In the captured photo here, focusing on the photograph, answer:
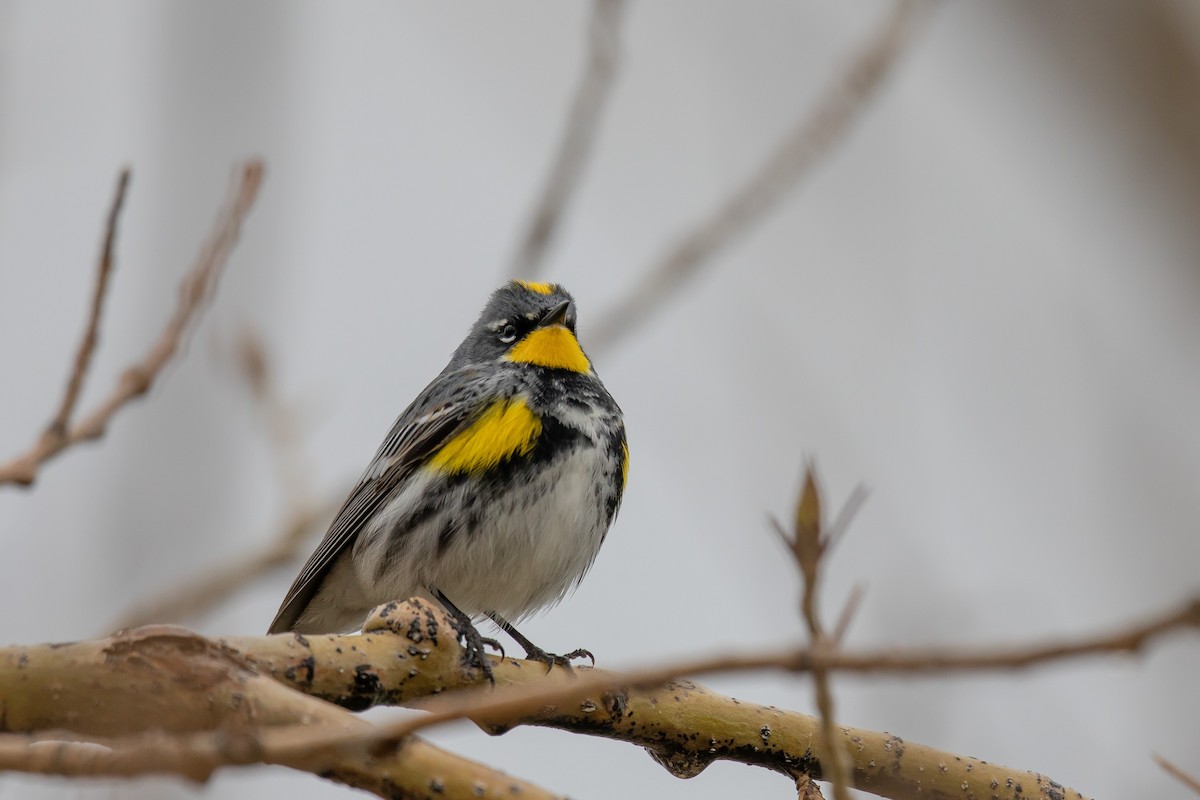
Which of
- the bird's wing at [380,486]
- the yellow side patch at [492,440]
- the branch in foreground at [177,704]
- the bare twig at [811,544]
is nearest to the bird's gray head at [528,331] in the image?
the bird's wing at [380,486]

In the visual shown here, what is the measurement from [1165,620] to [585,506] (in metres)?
4.50

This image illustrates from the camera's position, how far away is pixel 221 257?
406 centimetres

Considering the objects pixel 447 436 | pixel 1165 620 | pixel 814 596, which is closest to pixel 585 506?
pixel 447 436

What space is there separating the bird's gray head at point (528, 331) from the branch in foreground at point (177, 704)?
3833 millimetres

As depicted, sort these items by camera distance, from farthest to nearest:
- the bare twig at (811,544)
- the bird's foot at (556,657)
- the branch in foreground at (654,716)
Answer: the bird's foot at (556,657)
the branch in foreground at (654,716)
the bare twig at (811,544)

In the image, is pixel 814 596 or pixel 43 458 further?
pixel 43 458

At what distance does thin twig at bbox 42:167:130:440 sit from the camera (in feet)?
11.9

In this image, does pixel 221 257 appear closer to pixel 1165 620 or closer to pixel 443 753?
pixel 443 753

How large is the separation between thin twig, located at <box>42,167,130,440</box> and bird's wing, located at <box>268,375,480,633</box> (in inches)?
110

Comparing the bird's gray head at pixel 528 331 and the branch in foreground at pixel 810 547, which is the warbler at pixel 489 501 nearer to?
the bird's gray head at pixel 528 331

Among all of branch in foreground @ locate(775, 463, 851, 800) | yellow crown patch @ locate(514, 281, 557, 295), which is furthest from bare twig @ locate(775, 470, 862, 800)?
yellow crown patch @ locate(514, 281, 557, 295)

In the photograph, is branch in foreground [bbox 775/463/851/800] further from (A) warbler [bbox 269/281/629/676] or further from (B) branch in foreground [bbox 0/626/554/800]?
(A) warbler [bbox 269/281/629/676]

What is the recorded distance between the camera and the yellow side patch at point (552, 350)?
6750mm

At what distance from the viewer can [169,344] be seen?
152 inches
